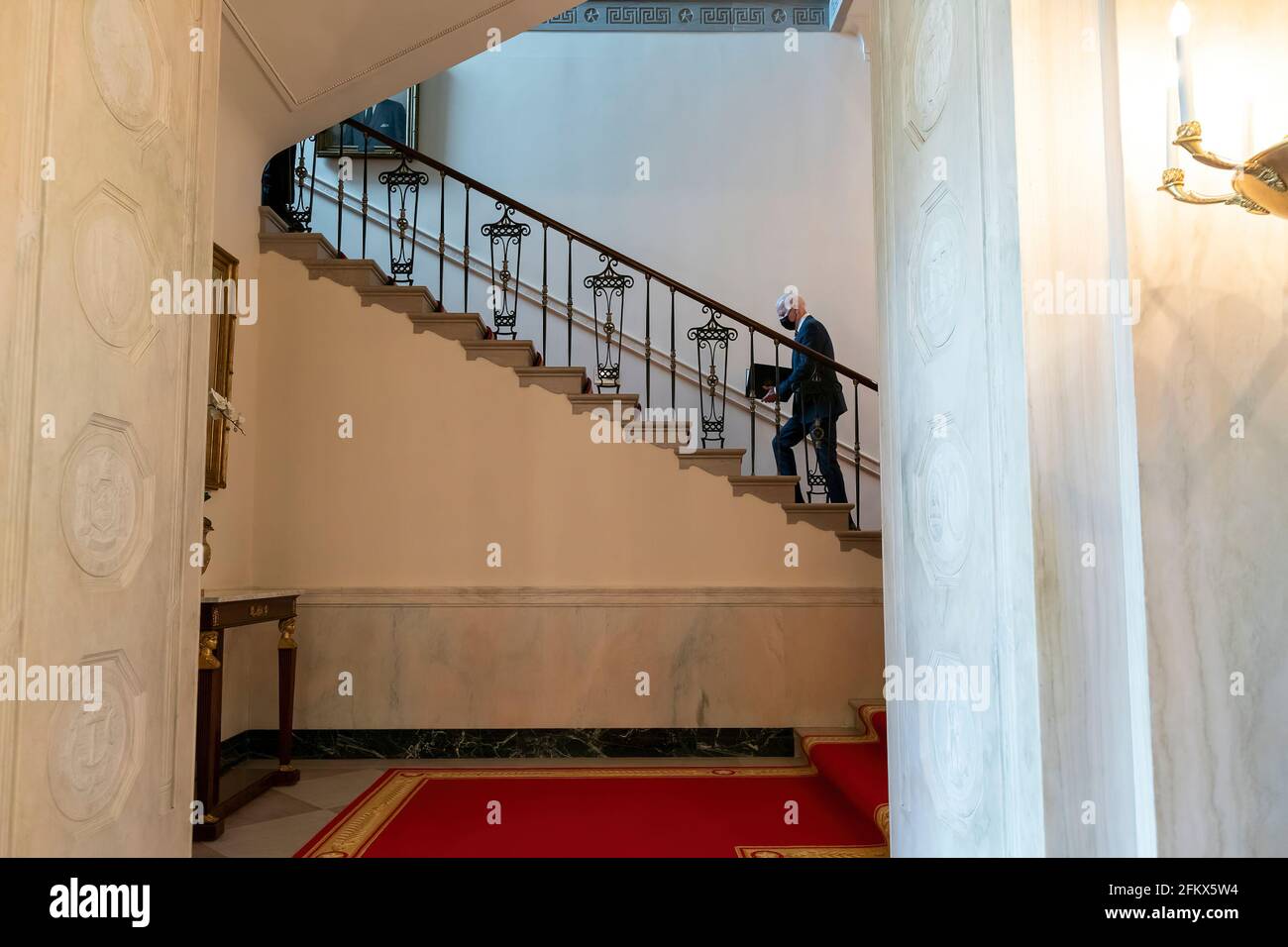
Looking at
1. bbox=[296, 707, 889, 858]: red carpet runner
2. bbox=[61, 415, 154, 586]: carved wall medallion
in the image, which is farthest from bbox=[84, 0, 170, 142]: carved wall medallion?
bbox=[296, 707, 889, 858]: red carpet runner

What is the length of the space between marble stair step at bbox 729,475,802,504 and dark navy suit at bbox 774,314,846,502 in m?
0.13

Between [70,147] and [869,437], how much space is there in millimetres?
6272

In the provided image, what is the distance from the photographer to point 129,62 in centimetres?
209

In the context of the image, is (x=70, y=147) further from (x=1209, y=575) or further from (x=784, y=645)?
(x=784, y=645)

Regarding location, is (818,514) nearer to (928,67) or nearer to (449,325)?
(449,325)

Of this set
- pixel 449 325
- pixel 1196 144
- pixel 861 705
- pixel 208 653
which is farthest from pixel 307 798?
pixel 1196 144

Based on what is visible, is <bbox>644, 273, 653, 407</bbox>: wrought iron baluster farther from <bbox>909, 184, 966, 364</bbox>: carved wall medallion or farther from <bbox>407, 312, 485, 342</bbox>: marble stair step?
<bbox>909, 184, 966, 364</bbox>: carved wall medallion

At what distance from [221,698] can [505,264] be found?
3.19 m

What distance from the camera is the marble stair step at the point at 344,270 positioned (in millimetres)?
5594

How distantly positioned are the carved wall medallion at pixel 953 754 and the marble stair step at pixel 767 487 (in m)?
3.39
